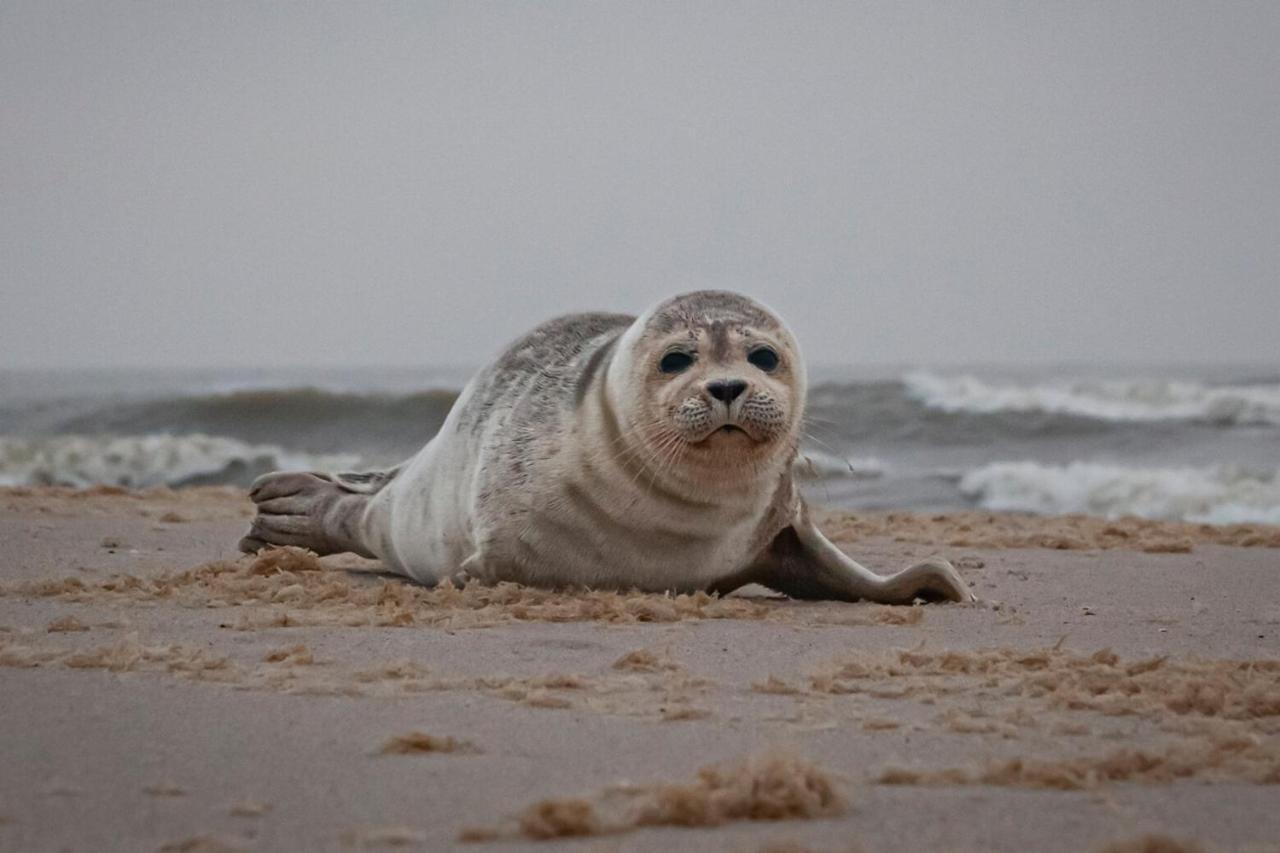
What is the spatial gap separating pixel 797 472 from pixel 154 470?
1270 centimetres

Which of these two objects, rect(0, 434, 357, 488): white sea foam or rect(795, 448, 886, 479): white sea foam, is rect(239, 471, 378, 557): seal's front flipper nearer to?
rect(795, 448, 886, 479): white sea foam

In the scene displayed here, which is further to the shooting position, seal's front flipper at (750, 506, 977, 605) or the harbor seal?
seal's front flipper at (750, 506, 977, 605)

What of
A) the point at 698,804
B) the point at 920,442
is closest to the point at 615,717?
the point at 698,804

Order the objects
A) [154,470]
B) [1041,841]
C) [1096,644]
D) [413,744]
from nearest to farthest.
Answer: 1. [1041,841]
2. [413,744]
3. [1096,644]
4. [154,470]

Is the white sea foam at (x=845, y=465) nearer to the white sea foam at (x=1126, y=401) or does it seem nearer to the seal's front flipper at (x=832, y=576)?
the white sea foam at (x=1126, y=401)

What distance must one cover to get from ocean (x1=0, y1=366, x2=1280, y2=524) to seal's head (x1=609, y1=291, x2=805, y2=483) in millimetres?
6969

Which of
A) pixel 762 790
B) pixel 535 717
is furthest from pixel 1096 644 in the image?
pixel 762 790

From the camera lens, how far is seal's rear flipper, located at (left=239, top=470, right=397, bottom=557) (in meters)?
6.58

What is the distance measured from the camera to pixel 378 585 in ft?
19.4

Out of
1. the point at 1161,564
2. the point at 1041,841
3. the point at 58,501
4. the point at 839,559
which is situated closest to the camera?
the point at 1041,841

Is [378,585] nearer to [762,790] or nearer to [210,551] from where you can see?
[210,551]

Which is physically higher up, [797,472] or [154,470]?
[797,472]

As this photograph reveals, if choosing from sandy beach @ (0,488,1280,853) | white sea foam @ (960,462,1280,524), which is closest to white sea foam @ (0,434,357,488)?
white sea foam @ (960,462,1280,524)

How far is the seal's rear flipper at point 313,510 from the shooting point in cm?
658
